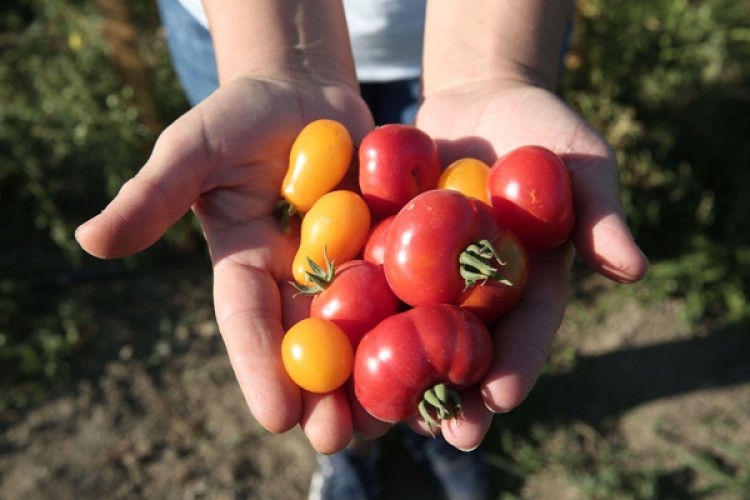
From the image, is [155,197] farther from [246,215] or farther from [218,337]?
[218,337]

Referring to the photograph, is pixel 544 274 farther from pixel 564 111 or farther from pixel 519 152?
pixel 564 111

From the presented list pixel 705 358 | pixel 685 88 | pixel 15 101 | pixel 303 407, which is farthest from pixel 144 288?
pixel 685 88

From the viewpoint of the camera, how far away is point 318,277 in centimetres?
196

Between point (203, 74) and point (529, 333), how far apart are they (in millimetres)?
1592

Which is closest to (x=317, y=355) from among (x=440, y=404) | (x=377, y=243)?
(x=440, y=404)

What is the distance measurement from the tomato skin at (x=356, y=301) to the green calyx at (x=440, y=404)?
267 mm

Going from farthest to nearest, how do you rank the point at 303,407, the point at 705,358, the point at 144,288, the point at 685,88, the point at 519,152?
the point at 685,88 → the point at 144,288 → the point at 705,358 → the point at 519,152 → the point at 303,407

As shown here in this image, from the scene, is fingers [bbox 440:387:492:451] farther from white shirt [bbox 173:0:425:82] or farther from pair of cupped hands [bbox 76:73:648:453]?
white shirt [bbox 173:0:425:82]

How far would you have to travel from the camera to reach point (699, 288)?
343 centimetres

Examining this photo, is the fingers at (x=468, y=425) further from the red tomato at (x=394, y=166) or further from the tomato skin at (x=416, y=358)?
the red tomato at (x=394, y=166)

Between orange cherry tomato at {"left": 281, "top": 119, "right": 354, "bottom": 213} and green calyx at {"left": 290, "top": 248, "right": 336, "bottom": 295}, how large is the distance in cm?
23

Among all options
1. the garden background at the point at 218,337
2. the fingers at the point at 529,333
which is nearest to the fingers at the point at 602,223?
the fingers at the point at 529,333

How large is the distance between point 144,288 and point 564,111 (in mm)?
2310

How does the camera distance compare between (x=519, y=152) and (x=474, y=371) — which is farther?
(x=519, y=152)
